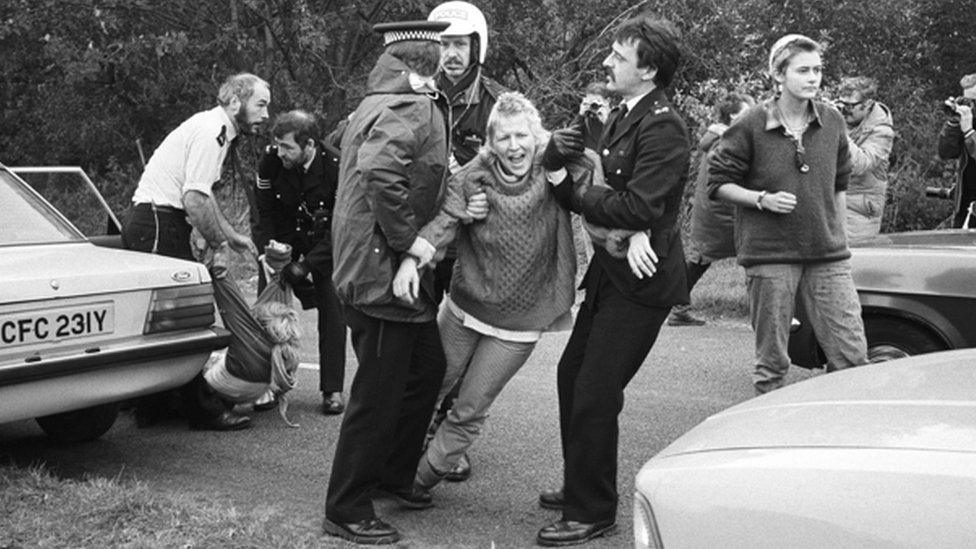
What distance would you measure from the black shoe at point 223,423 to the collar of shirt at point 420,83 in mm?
2620

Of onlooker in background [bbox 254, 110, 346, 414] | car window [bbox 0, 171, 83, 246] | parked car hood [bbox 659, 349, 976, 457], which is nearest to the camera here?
parked car hood [bbox 659, 349, 976, 457]

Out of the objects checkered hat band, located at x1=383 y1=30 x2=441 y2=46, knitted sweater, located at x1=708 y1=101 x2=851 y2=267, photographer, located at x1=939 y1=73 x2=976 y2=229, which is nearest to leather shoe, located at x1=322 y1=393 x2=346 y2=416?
knitted sweater, located at x1=708 y1=101 x2=851 y2=267

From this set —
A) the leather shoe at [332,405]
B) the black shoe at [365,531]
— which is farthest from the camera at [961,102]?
the black shoe at [365,531]

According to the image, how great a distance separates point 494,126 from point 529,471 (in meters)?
1.73

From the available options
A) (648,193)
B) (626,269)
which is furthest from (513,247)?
(648,193)

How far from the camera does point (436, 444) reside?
5.09 m

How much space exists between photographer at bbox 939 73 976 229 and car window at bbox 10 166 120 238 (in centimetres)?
592

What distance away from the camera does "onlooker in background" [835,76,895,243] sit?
8562mm

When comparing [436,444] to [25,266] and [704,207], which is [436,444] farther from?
[704,207]

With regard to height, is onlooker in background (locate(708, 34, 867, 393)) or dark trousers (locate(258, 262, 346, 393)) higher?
onlooker in background (locate(708, 34, 867, 393))

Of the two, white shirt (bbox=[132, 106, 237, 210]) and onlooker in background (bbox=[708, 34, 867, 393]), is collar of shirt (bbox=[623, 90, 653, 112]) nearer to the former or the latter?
onlooker in background (bbox=[708, 34, 867, 393])

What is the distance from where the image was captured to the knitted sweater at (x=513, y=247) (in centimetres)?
489

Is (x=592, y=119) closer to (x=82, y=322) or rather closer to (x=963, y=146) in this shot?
(x=82, y=322)

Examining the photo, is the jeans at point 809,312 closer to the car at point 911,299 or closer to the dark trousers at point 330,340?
the car at point 911,299
